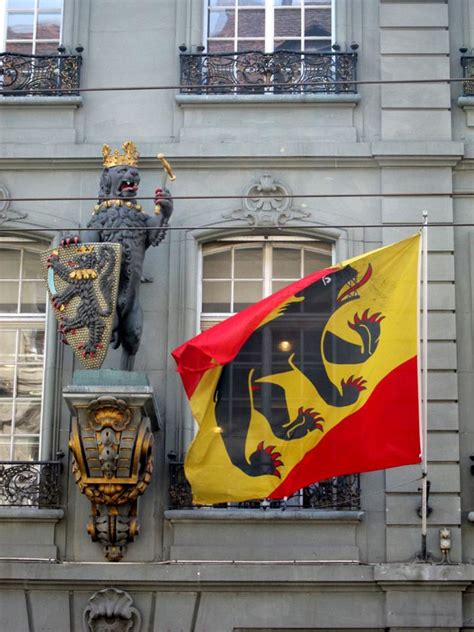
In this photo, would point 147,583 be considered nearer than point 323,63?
Yes

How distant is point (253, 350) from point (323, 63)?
3.55 metres

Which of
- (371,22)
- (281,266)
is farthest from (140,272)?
(371,22)

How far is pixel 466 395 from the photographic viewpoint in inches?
643

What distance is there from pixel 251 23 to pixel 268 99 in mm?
1255

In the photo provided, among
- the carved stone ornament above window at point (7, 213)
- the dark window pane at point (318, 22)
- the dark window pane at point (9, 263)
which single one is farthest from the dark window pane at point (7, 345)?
the dark window pane at point (318, 22)

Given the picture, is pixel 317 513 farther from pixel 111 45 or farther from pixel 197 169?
pixel 111 45

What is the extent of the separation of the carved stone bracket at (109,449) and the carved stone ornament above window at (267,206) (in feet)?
8.84

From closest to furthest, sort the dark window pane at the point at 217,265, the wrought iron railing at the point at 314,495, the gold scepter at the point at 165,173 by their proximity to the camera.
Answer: the gold scepter at the point at 165,173 → the wrought iron railing at the point at 314,495 → the dark window pane at the point at 217,265

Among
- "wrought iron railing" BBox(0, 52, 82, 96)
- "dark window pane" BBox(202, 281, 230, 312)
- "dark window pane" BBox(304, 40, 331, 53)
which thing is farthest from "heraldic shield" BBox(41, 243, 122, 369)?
"dark window pane" BBox(304, 40, 331, 53)

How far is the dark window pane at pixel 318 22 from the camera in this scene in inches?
711

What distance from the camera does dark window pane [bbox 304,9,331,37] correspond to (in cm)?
1805

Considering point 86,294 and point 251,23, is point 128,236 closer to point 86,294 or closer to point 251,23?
point 86,294

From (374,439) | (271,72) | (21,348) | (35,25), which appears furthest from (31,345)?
(374,439)

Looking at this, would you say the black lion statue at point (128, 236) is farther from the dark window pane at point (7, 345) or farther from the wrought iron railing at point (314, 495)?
the dark window pane at point (7, 345)
